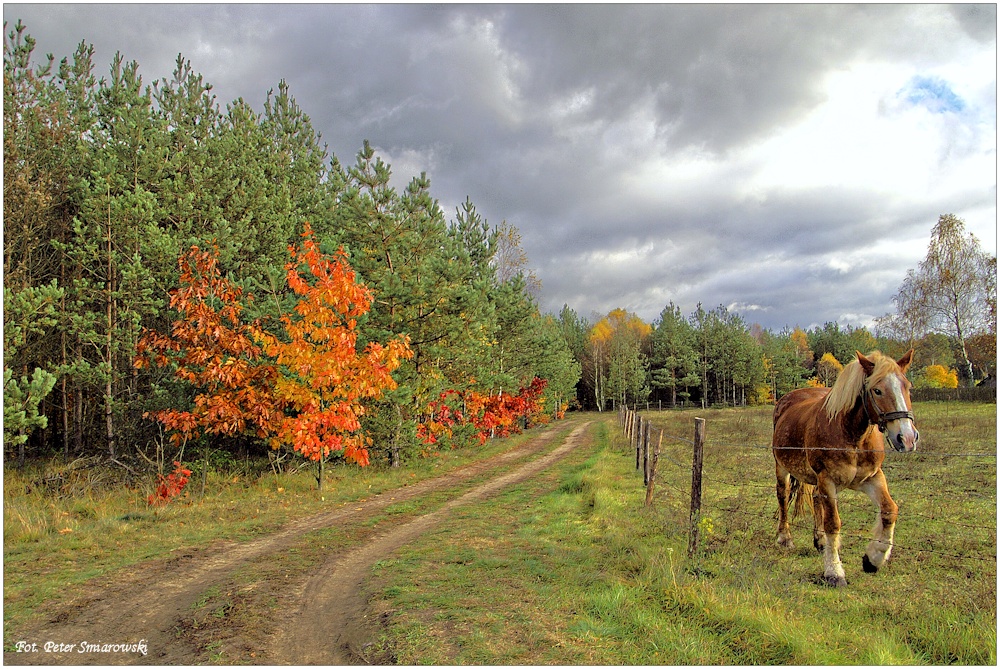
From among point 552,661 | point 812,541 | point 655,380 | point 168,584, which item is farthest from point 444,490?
point 655,380

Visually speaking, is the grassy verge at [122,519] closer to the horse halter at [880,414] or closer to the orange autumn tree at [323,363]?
the orange autumn tree at [323,363]

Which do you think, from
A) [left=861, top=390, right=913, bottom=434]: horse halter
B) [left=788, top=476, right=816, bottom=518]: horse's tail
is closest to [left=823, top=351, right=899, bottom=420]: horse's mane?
[left=861, top=390, right=913, bottom=434]: horse halter

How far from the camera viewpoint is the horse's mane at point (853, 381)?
19.9ft

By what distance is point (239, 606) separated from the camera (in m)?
5.80

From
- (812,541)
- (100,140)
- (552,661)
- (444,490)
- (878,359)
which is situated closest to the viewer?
(552,661)

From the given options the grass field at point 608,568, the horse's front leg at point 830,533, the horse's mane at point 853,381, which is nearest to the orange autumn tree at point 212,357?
the grass field at point 608,568

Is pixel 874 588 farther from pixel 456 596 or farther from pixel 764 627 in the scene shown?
pixel 456 596

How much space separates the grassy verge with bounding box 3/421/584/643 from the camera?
691 cm

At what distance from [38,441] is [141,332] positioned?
884 cm

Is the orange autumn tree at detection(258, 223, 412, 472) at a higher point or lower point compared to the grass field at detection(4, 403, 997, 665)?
higher

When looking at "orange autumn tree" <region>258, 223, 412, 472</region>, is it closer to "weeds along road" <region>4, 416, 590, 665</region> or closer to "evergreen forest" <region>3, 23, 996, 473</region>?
"evergreen forest" <region>3, 23, 996, 473</region>

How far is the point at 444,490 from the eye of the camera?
13.7 m

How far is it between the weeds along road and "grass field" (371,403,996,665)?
0.47 metres

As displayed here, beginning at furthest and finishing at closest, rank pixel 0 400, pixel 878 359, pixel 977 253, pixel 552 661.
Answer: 1. pixel 977 253
2. pixel 0 400
3. pixel 878 359
4. pixel 552 661
